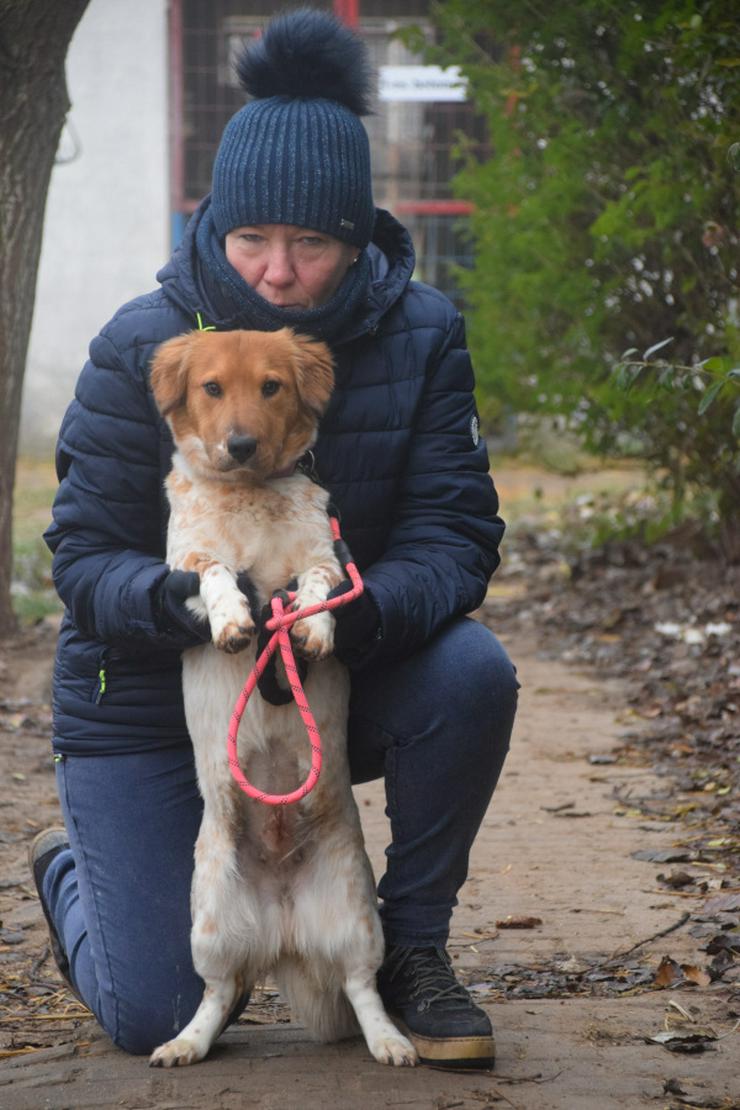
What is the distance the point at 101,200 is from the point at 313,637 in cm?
1217

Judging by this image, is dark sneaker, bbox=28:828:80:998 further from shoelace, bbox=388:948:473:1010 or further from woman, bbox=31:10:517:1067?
shoelace, bbox=388:948:473:1010

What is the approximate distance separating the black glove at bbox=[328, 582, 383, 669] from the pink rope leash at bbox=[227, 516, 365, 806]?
26 millimetres

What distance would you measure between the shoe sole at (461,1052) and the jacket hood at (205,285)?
141 cm

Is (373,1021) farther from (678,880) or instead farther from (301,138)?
(301,138)

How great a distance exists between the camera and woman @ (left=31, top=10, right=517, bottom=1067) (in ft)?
9.70

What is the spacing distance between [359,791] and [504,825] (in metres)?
0.76

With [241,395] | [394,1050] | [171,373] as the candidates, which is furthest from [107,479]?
[394,1050]

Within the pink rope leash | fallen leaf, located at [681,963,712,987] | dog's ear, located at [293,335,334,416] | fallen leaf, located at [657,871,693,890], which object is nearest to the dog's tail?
the pink rope leash

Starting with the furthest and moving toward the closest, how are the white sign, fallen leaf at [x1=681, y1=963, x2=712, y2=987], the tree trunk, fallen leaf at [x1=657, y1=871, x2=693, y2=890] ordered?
the white sign
the tree trunk
fallen leaf at [x1=657, y1=871, x2=693, y2=890]
fallen leaf at [x1=681, y1=963, x2=712, y2=987]

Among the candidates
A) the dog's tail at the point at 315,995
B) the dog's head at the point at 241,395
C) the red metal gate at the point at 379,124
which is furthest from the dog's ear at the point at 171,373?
the red metal gate at the point at 379,124

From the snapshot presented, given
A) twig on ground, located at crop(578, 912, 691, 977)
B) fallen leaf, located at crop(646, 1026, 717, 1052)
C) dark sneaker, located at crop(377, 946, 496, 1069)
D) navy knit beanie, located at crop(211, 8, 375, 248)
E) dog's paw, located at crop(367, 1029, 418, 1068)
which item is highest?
navy knit beanie, located at crop(211, 8, 375, 248)

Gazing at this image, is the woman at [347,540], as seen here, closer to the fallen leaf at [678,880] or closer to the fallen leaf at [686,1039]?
the fallen leaf at [686,1039]

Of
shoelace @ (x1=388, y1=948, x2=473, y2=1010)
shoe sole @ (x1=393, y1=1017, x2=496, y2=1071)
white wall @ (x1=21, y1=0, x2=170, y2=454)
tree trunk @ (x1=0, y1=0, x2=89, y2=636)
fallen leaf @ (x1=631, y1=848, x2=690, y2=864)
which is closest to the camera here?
shoe sole @ (x1=393, y1=1017, x2=496, y2=1071)

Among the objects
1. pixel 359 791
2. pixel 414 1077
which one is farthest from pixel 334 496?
pixel 359 791
